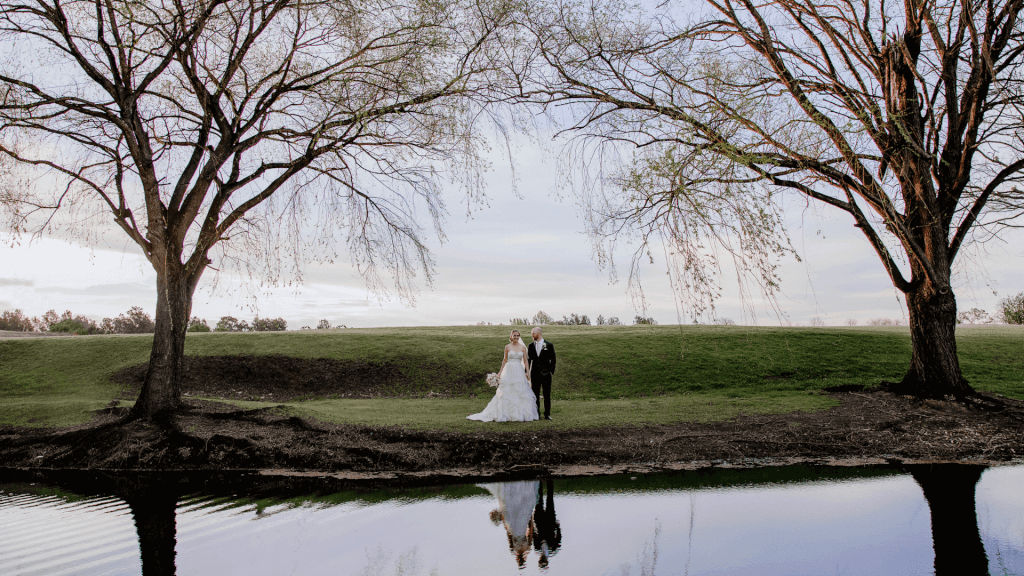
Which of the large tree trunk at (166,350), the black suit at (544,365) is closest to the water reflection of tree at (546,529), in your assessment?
the black suit at (544,365)

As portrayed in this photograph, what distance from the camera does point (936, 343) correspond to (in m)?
14.2

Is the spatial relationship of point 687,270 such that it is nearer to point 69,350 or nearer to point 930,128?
point 930,128

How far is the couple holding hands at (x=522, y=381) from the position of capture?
1345 centimetres

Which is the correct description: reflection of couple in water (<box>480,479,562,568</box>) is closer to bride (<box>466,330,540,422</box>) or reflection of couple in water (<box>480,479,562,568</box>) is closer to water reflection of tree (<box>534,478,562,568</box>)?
water reflection of tree (<box>534,478,562,568</box>)

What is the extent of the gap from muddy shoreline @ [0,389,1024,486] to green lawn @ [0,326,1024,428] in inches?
55.1

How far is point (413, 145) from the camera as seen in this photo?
45.6 feet

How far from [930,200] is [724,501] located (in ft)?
36.3

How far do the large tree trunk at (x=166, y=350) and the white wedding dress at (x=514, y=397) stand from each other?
24.3ft

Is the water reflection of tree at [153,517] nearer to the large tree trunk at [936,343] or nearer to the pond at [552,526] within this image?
the pond at [552,526]

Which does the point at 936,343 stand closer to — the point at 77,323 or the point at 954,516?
the point at 954,516

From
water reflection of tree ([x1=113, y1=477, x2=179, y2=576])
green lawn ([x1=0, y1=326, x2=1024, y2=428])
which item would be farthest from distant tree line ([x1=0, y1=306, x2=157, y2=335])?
water reflection of tree ([x1=113, y1=477, x2=179, y2=576])

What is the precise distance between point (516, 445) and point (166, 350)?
28.8 feet

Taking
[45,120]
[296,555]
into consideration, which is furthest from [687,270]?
[45,120]

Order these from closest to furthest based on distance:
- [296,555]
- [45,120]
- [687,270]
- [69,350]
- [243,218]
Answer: [296,555] < [687,270] < [45,120] < [243,218] < [69,350]
